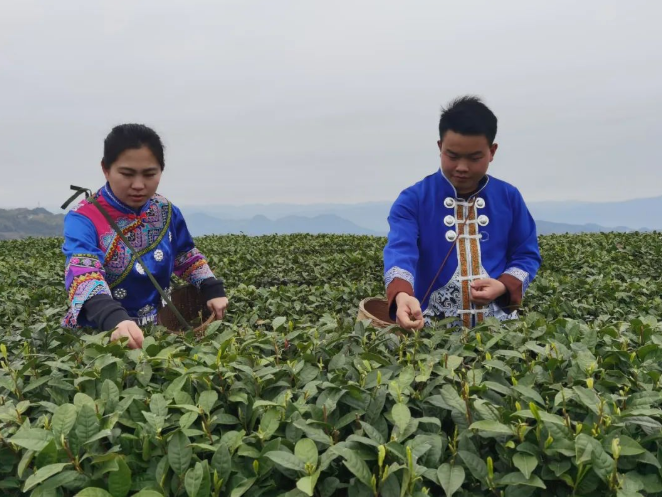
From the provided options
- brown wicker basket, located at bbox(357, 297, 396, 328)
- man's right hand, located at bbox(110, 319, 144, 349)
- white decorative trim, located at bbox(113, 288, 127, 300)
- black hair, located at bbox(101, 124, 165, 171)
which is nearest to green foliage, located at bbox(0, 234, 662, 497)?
man's right hand, located at bbox(110, 319, 144, 349)

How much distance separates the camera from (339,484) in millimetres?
1189

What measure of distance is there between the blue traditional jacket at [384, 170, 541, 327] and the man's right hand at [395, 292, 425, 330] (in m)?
0.41

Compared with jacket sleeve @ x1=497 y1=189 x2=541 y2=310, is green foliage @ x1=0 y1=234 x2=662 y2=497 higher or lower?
lower

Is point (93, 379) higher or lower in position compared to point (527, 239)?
lower

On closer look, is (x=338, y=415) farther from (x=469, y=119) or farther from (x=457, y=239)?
(x=469, y=119)

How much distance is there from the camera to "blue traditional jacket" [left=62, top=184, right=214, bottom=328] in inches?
92.0

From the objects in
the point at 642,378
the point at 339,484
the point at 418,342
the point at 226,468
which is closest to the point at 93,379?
the point at 226,468

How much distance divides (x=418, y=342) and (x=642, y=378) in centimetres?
74

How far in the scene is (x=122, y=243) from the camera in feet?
8.47

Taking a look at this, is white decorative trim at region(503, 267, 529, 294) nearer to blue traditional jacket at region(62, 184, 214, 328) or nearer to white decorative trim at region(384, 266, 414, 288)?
white decorative trim at region(384, 266, 414, 288)

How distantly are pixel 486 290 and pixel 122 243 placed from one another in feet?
6.09

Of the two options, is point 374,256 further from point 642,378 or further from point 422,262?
point 642,378

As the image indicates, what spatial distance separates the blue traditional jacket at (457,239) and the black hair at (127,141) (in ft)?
4.21

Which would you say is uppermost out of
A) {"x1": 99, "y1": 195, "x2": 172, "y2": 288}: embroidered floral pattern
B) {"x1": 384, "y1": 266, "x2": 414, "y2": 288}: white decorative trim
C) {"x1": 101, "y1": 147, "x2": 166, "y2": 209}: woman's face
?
{"x1": 101, "y1": 147, "x2": 166, "y2": 209}: woman's face
